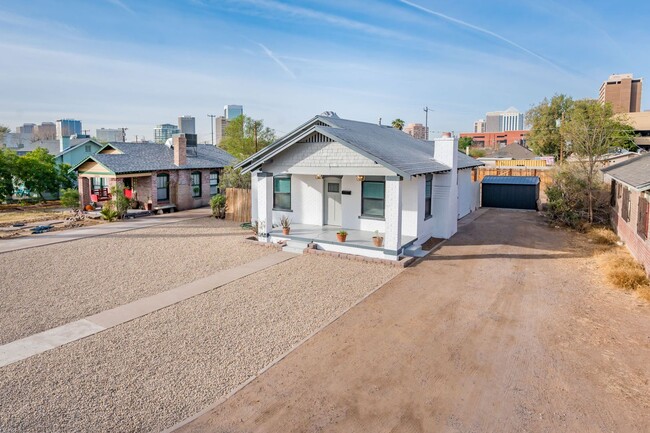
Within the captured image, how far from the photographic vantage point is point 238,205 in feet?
75.0

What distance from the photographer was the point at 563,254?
15.4 metres

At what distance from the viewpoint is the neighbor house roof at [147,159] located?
24.7 m

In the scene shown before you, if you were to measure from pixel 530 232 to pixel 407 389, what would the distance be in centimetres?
1548

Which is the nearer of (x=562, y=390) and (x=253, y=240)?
(x=562, y=390)

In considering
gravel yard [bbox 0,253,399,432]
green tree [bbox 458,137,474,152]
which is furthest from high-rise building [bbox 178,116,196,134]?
gravel yard [bbox 0,253,399,432]

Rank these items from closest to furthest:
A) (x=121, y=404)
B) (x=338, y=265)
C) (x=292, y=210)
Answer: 1. (x=121, y=404)
2. (x=338, y=265)
3. (x=292, y=210)

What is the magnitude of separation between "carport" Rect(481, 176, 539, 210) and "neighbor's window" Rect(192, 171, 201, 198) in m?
19.7

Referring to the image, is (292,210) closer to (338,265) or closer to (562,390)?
(338,265)

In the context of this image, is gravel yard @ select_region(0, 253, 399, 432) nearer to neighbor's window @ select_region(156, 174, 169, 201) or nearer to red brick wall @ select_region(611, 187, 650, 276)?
red brick wall @ select_region(611, 187, 650, 276)

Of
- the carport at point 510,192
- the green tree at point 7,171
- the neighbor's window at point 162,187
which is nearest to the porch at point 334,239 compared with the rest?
the neighbor's window at point 162,187

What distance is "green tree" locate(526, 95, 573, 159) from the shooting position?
51.7 m

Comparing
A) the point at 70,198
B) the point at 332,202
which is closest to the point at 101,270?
the point at 332,202

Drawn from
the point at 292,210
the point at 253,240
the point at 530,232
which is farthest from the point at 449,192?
the point at 253,240

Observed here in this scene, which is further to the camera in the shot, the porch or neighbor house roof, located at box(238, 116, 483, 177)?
the porch
